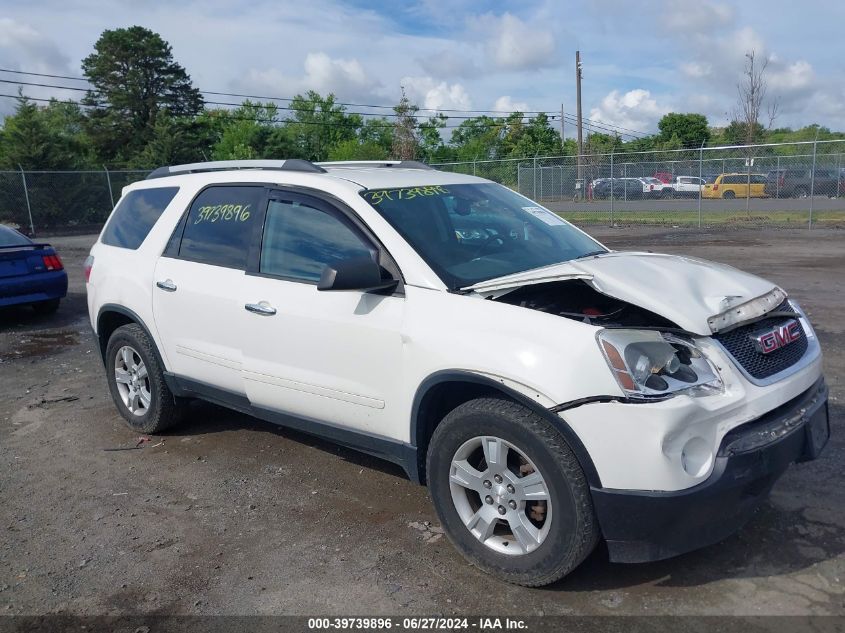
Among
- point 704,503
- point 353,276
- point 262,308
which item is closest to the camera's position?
point 704,503

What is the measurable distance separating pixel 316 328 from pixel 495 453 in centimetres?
124

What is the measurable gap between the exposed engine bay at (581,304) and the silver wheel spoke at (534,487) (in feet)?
2.34

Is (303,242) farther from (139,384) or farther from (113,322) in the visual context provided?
(113,322)

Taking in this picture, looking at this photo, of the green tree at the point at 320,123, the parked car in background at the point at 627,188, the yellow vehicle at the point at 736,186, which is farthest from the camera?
the green tree at the point at 320,123

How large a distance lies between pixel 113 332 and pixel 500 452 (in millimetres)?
3606

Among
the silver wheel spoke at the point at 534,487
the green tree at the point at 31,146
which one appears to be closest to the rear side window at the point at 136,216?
the silver wheel spoke at the point at 534,487

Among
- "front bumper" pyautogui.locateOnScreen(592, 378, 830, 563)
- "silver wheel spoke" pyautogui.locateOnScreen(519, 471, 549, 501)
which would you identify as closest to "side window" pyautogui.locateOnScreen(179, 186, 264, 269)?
"silver wheel spoke" pyautogui.locateOnScreen(519, 471, 549, 501)

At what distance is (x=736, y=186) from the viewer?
81.4 feet

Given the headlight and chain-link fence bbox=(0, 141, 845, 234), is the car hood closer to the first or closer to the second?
the headlight

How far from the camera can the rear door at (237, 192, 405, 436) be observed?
365cm

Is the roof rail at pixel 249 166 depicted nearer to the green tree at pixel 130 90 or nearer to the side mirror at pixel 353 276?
the side mirror at pixel 353 276

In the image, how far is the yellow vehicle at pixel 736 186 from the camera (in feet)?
78.7

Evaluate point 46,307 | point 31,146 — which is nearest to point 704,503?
point 46,307

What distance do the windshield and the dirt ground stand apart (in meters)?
1.41
